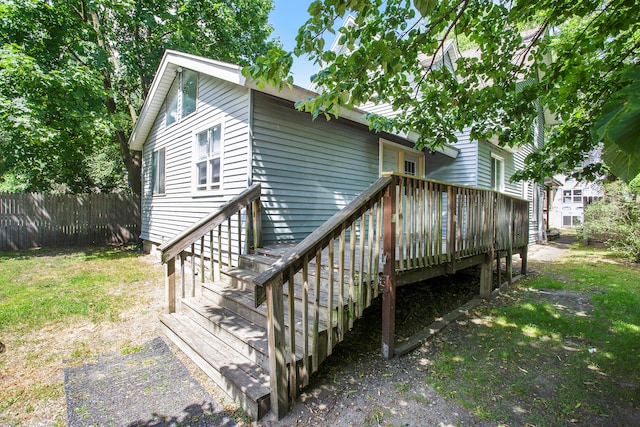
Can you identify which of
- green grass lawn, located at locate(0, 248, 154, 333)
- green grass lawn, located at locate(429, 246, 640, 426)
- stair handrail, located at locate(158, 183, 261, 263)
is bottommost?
green grass lawn, located at locate(429, 246, 640, 426)

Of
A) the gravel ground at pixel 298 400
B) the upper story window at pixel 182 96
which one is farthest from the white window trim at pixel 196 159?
the gravel ground at pixel 298 400

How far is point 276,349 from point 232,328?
106 centimetres

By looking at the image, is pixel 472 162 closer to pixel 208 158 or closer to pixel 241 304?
pixel 208 158

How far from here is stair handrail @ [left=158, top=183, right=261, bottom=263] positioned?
12.5 ft

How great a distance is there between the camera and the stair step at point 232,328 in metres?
2.85

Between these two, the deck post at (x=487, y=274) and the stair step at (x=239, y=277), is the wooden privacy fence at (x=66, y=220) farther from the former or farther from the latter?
the deck post at (x=487, y=274)

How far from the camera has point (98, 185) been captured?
1616 cm

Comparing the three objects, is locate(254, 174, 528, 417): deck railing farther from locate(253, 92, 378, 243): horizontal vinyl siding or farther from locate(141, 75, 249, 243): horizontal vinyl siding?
locate(141, 75, 249, 243): horizontal vinyl siding

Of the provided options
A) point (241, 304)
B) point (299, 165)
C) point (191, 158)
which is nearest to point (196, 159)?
point (191, 158)

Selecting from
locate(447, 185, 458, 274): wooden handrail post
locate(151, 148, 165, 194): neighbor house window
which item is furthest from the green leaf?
locate(151, 148, 165, 194): neighbor house window

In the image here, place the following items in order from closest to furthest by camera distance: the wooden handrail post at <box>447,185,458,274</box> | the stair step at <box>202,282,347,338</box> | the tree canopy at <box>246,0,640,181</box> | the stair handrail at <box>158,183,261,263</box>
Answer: the tree canopy at <box>246,0,640,181</box>, the stair step at <box>202,282,347,338</box>, the stair handrail at <box>158,183,261,263</box>, the wooden handrail post at <box>447,185,458,274</box>

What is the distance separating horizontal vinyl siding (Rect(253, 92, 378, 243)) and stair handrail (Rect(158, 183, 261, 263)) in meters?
0.45

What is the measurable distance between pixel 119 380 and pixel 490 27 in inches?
234

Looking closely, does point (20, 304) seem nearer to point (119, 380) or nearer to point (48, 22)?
point (119, 380)
